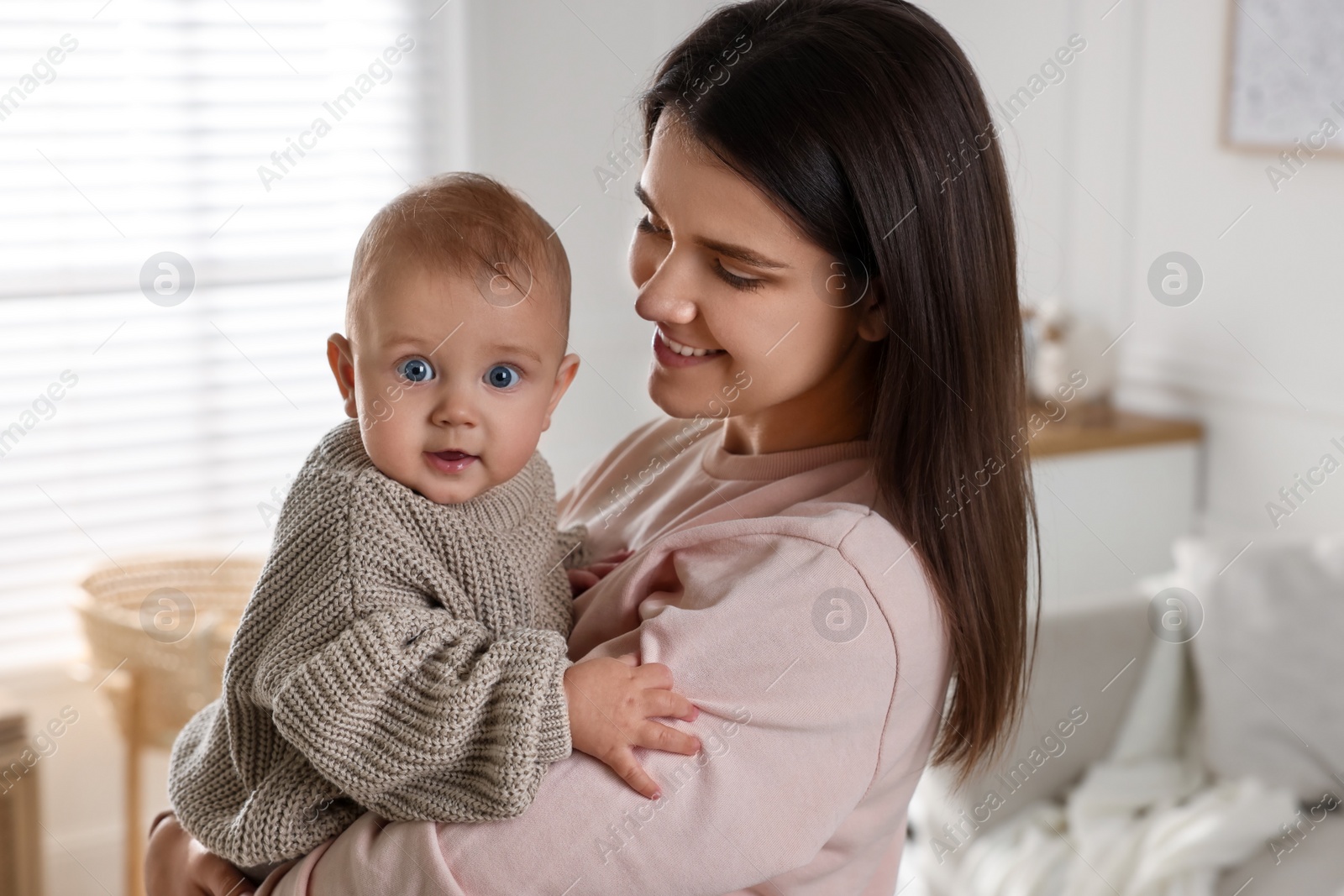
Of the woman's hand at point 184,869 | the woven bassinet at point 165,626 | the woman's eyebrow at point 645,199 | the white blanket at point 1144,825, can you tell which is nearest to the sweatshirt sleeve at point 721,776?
the woman's hand at point 184,869

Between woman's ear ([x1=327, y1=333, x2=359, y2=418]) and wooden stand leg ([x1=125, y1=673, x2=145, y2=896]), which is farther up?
woman's ear ([x1=327, y1=333, x2=359, y2=418])

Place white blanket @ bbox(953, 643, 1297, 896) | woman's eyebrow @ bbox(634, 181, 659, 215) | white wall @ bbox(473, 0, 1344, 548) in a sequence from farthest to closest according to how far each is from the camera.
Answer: white wall @ bbox(473, 0, 1344, 548)
white blanket @ bbox(953, 643, 1297, 896)
woman's eyebrow @ bbox(634, 181, 659, 215)

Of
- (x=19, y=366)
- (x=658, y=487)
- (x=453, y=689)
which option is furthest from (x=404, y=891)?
(x=19, y=366)

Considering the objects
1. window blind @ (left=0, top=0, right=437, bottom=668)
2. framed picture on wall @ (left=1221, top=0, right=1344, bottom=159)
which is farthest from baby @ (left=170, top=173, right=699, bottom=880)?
window blind @ (left=0, top=0, right=437, bottom=668)

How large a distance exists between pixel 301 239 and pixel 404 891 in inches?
106

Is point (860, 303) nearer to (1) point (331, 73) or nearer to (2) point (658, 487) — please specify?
(2) point (658, 487)

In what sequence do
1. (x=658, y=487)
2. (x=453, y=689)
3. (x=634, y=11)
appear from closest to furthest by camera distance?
(x=453, y=689) < (x=658, y=487) < (x=634, y=11)

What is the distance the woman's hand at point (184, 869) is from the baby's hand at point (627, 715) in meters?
0.38

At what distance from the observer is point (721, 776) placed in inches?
36.5

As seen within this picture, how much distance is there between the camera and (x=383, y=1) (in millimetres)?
3344

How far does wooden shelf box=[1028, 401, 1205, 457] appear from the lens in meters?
2.69

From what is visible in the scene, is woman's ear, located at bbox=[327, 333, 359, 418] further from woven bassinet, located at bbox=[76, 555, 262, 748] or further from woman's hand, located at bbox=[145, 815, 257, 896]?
woven bassinet, located at bbox=[76, 555, 262, 748]

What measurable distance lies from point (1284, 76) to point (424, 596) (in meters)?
2.32

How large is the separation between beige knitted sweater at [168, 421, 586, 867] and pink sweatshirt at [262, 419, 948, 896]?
0.12ft
